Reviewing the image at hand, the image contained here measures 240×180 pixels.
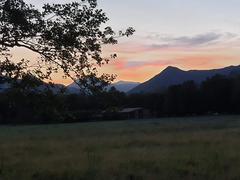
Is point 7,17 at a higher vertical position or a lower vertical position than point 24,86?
higher

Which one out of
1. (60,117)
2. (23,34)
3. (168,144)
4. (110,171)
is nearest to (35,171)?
(110,171)

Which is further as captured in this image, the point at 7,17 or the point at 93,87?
the point at 93,87

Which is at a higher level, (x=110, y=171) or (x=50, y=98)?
(x=50, y=98)

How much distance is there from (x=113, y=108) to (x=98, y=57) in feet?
3.70

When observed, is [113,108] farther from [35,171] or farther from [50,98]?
[35,171]

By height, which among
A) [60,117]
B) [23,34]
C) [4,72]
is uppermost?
[23,34]

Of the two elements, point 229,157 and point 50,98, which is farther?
point 229,157

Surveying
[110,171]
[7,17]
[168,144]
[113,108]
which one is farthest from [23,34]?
[168,144]

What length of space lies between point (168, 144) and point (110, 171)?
12.7m

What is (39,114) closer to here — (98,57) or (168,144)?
(98,57)

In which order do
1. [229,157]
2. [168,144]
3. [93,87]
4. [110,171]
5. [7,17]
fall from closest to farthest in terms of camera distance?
[7,17] → [93,87] → [110,171] → [229,157] → [168,144]

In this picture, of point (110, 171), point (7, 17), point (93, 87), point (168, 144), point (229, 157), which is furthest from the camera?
point (168, 144)

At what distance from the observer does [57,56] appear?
1236 centimetres

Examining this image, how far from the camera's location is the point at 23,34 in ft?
38.5
